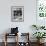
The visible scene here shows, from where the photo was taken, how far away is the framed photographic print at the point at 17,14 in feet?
23.6

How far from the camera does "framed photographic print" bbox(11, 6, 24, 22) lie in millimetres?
7199

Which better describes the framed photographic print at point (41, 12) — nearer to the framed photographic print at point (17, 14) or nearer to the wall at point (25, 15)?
the wall at point (25, 15)

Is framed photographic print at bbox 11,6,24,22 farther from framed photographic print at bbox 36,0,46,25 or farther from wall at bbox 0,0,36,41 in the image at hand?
framed photographic print at bbox 36,0,46,25

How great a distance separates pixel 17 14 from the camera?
23.7ft

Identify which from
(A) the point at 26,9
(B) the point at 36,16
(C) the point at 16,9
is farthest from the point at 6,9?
(B) the point at 36,16

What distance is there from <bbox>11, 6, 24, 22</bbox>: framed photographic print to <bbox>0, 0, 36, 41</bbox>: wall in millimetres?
140

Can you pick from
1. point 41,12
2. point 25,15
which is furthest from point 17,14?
point 41,12

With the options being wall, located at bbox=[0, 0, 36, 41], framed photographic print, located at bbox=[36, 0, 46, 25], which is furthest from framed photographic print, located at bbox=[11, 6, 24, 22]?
framed photographic print, located at bbox=[36, 0, 46, 25]

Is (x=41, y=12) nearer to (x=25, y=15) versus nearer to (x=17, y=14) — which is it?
(x=25, y=15)

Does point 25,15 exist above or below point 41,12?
below

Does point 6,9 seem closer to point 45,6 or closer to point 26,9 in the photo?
point 26,9

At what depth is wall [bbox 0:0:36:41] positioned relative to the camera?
718 cm

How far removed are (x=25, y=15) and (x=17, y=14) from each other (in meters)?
0.38

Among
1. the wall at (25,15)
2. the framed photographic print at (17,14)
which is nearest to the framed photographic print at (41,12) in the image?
the wall at (25,15)
